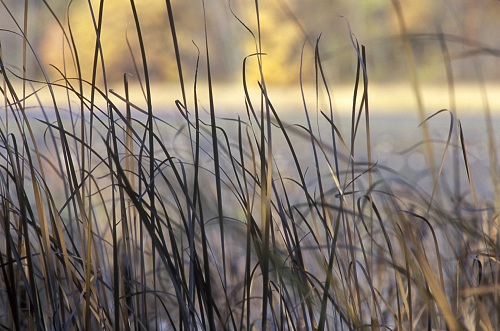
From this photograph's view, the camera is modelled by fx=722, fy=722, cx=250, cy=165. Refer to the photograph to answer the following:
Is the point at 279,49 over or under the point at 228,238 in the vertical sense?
over

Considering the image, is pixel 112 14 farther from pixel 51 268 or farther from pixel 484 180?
pixel 51 268

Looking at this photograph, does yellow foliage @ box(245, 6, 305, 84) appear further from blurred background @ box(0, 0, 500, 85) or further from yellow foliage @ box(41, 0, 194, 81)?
yellow foliage @ box(41, 0, 194, 81)

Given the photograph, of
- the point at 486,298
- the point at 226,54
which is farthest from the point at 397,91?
the point at 486,298

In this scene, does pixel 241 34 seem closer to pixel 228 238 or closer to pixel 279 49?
pixel 279 49

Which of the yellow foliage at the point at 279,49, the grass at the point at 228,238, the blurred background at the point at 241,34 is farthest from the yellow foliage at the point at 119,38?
the grass at the point at 228,238

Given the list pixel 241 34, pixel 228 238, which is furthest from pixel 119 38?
pixel 228 238

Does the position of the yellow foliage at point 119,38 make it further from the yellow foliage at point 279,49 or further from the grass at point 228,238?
the grass at point 228,238

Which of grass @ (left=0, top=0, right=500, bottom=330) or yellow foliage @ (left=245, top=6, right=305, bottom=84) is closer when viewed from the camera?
grass @ (left=0, top=0, right=500, bottom=330)

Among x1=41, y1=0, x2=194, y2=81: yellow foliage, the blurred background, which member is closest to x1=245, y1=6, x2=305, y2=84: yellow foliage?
the blurred background

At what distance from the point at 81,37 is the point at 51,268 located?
133cm

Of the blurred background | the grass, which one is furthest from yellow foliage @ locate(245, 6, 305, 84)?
the grass

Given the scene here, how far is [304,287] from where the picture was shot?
356 mm

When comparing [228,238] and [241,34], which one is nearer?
[228,238]

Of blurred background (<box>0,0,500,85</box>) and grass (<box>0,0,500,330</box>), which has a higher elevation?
blurred background (<box>0,0,500,85</box>)
